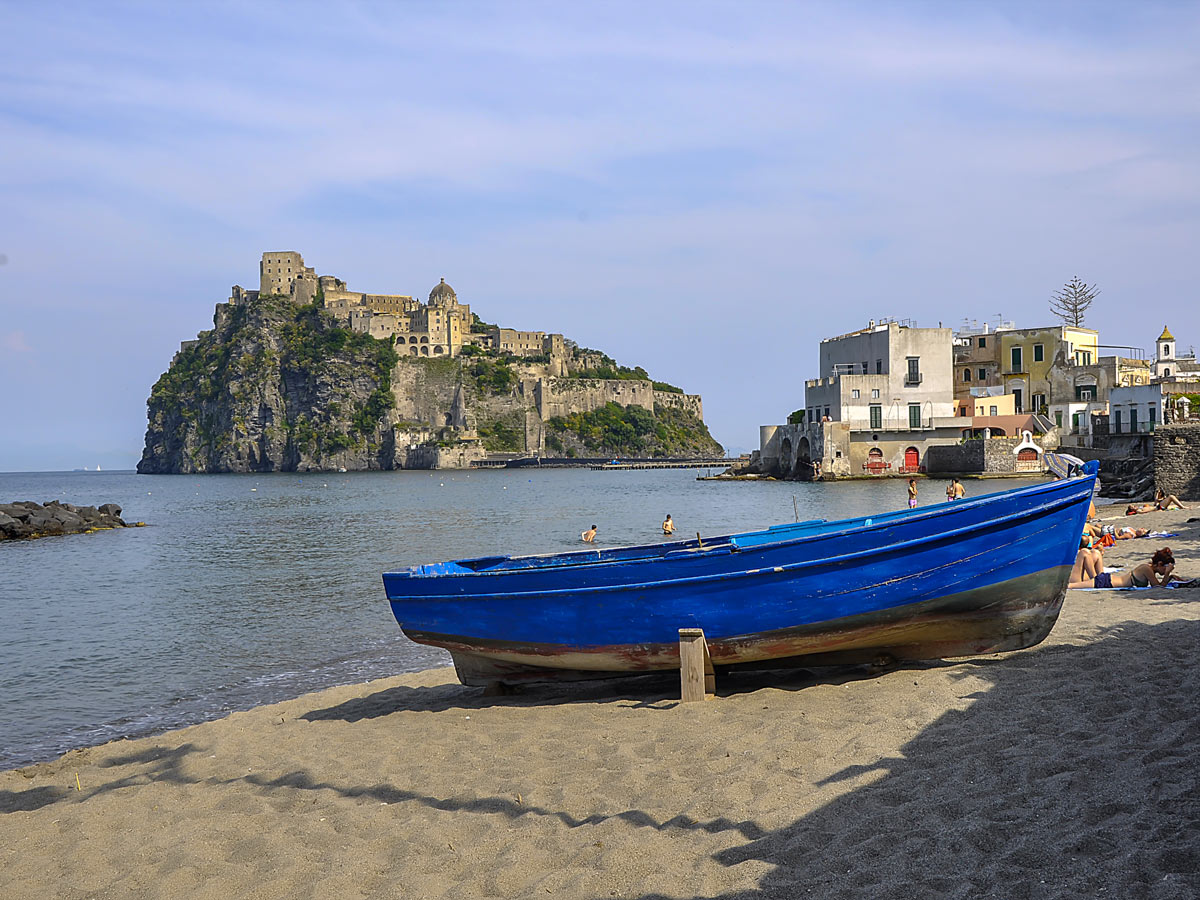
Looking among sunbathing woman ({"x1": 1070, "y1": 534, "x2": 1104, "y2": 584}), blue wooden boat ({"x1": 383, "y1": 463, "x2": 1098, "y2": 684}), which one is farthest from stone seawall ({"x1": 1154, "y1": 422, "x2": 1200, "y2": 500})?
blue wooden boat ({"x1": 383, "y1": 463, "x2": 1098, "y2": 684})

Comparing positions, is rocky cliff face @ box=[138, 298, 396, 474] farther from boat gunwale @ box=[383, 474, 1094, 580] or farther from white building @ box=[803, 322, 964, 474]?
boat gunwale @ box=[383, 474, 1094, 580]

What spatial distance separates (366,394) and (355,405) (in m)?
2.07

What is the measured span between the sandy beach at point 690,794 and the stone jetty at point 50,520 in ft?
117

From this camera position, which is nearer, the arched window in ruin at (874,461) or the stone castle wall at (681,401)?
the arched window in ruin at (874,461)

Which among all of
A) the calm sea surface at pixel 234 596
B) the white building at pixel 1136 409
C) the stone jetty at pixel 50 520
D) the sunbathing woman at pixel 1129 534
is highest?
the white building at pixel 1136 409

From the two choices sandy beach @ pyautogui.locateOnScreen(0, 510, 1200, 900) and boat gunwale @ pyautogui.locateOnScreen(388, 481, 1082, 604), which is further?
boat gunwale @ pyautogui.locateOnScreen(388, 481, 1082, 604)

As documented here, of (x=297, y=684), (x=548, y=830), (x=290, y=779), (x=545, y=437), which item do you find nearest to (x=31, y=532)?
(x=297, y=684)

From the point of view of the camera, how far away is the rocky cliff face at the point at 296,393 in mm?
126938

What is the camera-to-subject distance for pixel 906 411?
57844mm

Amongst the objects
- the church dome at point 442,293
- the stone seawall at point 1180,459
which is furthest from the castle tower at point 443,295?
the stone seawall at point 1180,459

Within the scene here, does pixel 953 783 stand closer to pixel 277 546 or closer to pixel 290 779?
pixel 290 779

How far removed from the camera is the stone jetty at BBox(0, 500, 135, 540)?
38781 millimetres

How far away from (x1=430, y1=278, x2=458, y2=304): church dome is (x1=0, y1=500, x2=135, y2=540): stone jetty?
98345mm

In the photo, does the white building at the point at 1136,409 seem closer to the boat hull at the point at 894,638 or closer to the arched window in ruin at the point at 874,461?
the arched window in ruin at the point at 874,461
